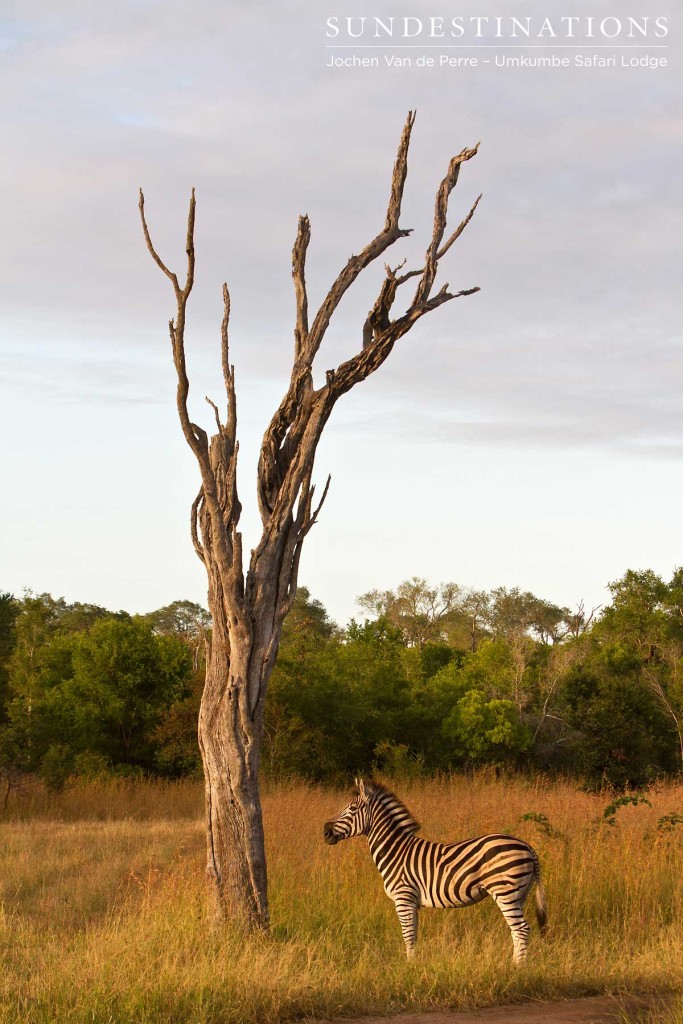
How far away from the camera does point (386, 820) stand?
A: 946cm

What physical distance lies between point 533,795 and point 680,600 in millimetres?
21923

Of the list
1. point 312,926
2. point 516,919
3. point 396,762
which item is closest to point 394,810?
point 312,926

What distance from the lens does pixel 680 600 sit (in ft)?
121

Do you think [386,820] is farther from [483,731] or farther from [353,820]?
[483,731]

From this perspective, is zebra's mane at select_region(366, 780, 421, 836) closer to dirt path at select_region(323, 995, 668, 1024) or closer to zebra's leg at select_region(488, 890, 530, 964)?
zebra's leg at select_region(488, 890, 530, 964)

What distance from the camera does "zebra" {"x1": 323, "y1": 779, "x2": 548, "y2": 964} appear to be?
327 inches

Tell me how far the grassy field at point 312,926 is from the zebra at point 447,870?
0.29m

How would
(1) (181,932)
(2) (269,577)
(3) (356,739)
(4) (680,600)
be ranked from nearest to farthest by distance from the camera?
(1) (181,932) < (2) (269,577) < (3) (356,739) < (4) (680,600)

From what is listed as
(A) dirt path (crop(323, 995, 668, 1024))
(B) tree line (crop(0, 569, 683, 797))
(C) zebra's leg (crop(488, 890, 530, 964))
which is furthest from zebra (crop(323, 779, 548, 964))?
(B) tree line (crop(0, 569, 683, 797))

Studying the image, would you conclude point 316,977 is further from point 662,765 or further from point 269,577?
point 662,765

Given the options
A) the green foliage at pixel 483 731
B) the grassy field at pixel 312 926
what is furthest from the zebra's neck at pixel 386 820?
the green foliage at pixel 483 731

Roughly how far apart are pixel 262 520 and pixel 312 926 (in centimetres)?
366

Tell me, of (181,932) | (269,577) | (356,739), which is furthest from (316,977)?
(356,739)

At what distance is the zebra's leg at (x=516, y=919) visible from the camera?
26.5 ft
